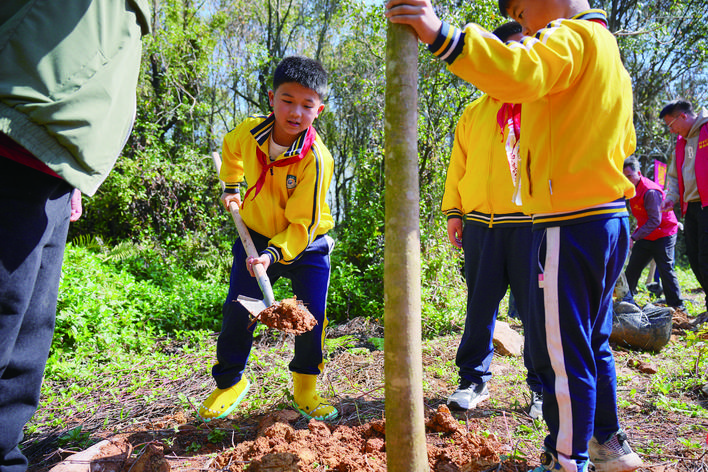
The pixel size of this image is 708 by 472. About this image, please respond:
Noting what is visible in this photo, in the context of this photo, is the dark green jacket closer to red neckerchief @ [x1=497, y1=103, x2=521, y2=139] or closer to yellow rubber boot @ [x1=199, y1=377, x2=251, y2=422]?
yellow rubber boot @ [x1=199, y1=377, x2=251, y2=422]

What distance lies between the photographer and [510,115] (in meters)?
2.61

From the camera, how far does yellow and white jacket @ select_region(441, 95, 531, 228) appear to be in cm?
272

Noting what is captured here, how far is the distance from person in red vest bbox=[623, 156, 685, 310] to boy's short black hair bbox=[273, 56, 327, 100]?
14.7 ft

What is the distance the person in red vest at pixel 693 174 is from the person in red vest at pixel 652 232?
0.50 m

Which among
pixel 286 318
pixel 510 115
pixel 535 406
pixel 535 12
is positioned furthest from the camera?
pixel 535 406

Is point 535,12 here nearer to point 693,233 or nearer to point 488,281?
point 488,281

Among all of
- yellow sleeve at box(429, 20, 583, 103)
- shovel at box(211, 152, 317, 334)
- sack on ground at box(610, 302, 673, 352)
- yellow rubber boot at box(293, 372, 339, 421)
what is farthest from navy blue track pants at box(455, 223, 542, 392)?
sack on ground at box(610, 302, 673, 352)

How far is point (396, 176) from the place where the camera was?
146 centimetres

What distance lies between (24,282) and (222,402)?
1.56 m

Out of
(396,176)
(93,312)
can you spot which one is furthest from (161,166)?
(396,176)

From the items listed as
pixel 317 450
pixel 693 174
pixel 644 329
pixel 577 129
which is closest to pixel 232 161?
pixel 317 450

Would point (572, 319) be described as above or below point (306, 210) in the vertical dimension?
below

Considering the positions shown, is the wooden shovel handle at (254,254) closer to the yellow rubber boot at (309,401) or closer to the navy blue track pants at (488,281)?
the yellow rubber boot at (309,401)

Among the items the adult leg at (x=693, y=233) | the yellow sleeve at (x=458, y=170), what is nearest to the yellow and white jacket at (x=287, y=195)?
the yellow sleeve at (x=458, y=170)
